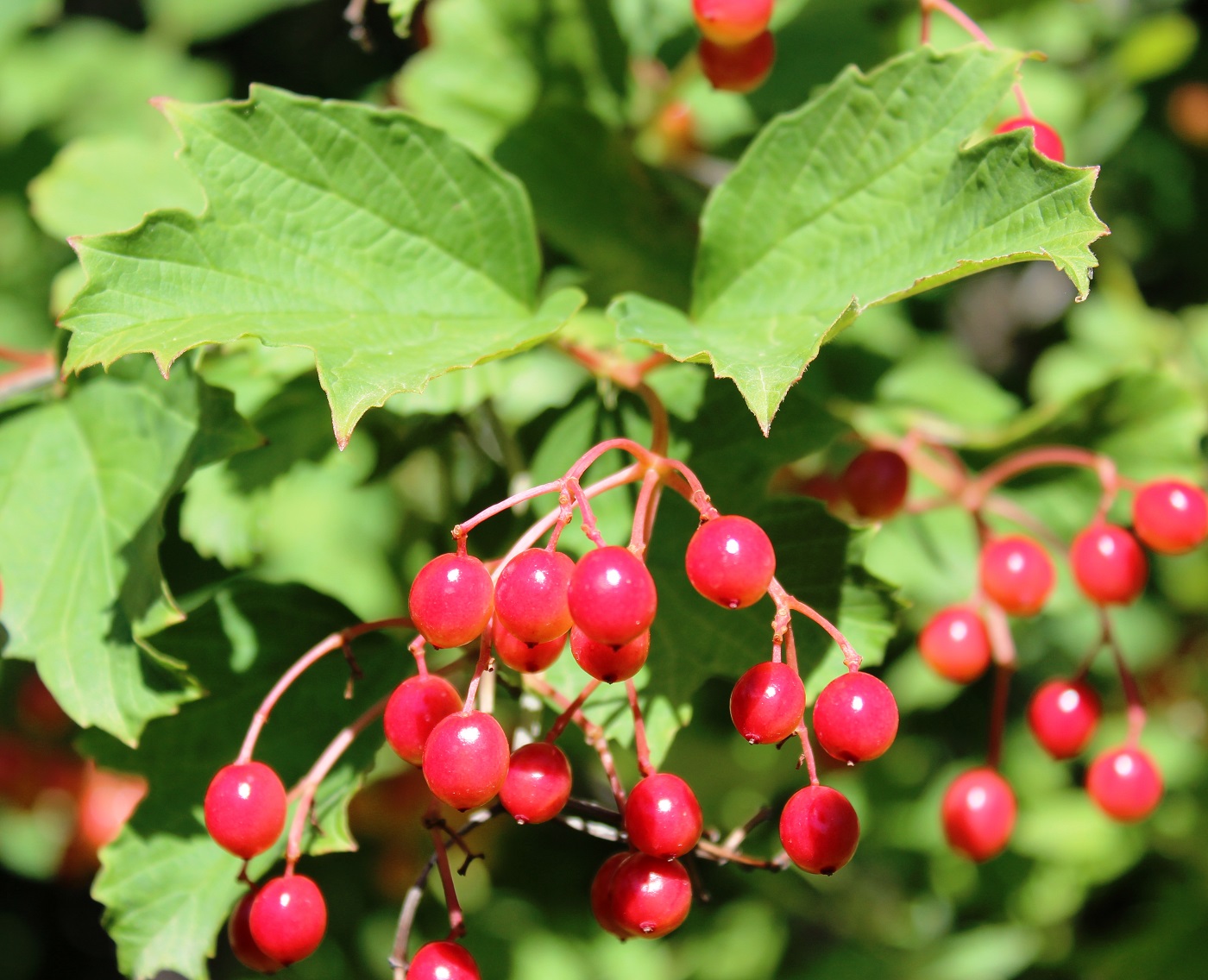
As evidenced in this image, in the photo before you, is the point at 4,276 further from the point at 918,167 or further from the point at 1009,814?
the point at 1009,814

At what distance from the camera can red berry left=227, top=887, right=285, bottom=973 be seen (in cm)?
115

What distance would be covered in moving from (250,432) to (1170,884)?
2.04m

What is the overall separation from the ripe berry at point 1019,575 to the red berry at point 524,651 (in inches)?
27.2

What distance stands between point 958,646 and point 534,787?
689 mm

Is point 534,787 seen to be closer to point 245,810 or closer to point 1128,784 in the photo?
point 245,810

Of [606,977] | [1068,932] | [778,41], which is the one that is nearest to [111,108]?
[778,41]

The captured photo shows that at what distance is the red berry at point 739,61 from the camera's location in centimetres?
139

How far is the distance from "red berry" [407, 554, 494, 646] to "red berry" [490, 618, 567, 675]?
0.04m

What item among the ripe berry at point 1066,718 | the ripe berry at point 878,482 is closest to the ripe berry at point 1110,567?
the ripe berry at point 1066,718

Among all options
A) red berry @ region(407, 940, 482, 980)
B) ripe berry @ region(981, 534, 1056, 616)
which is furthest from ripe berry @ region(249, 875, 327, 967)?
ripe berry @ region(981, 534, 1056, 616)

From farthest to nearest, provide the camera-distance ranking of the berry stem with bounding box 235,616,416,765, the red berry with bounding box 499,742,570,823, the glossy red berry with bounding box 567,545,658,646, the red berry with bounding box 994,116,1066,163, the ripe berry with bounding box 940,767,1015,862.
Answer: the ripe berry with bounding box 940,767,1015,862, the red berry with bounding box 994,116,1066,163, the berry stem with bounding box 235,616,416,765, the red berry with bounding box 499,742,570,823, the glossy red berry with bounding box 567,545,658,646

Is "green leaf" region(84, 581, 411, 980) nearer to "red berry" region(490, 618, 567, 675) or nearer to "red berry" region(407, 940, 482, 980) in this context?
"red berry" region(407, 940, 482, 980)

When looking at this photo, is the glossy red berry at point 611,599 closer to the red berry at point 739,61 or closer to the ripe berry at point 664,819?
the ripe berry at point 664,819

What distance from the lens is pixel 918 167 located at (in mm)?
1157
